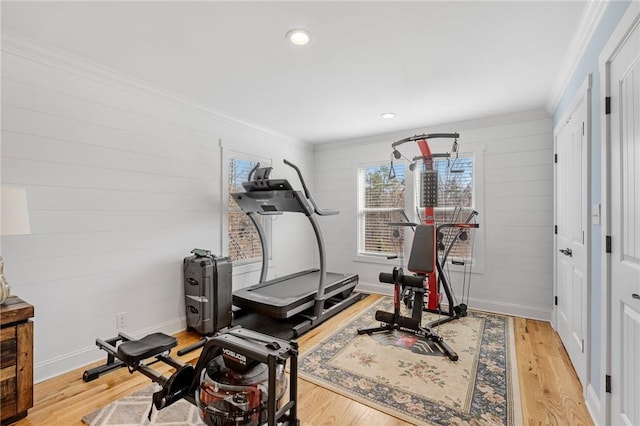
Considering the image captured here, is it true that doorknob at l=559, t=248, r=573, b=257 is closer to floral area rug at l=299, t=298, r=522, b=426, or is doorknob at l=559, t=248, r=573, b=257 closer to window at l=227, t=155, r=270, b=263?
floral area rug at l=299, t=298, r=522, b=426

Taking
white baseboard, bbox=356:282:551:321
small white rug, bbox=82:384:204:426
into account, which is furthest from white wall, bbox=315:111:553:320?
small white rug, bbox=82:384:204:426

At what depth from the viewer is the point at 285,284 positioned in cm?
411

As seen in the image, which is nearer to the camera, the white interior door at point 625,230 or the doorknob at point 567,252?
the white interior door at point 625,230

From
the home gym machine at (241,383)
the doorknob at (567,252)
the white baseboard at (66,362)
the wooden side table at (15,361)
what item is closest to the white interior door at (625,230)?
the doorknob at (567,252)

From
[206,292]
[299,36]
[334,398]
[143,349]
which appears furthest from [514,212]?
[143,349]

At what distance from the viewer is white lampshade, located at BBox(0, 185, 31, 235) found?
5.94 ft

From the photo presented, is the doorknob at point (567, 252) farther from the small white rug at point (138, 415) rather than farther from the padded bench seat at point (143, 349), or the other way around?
the padded bench seat at point (143, 349)

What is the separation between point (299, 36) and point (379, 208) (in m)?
3.15

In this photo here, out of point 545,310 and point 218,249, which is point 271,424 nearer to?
point 218,249

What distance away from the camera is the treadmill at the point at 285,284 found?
322 centimetres

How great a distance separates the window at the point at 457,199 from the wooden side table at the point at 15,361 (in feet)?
13.0

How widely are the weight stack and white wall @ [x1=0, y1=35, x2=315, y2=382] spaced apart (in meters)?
0.16

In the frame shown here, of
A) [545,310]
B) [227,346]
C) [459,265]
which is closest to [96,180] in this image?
[227,346]

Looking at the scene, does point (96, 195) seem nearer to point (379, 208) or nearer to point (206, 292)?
point (206, 292)
